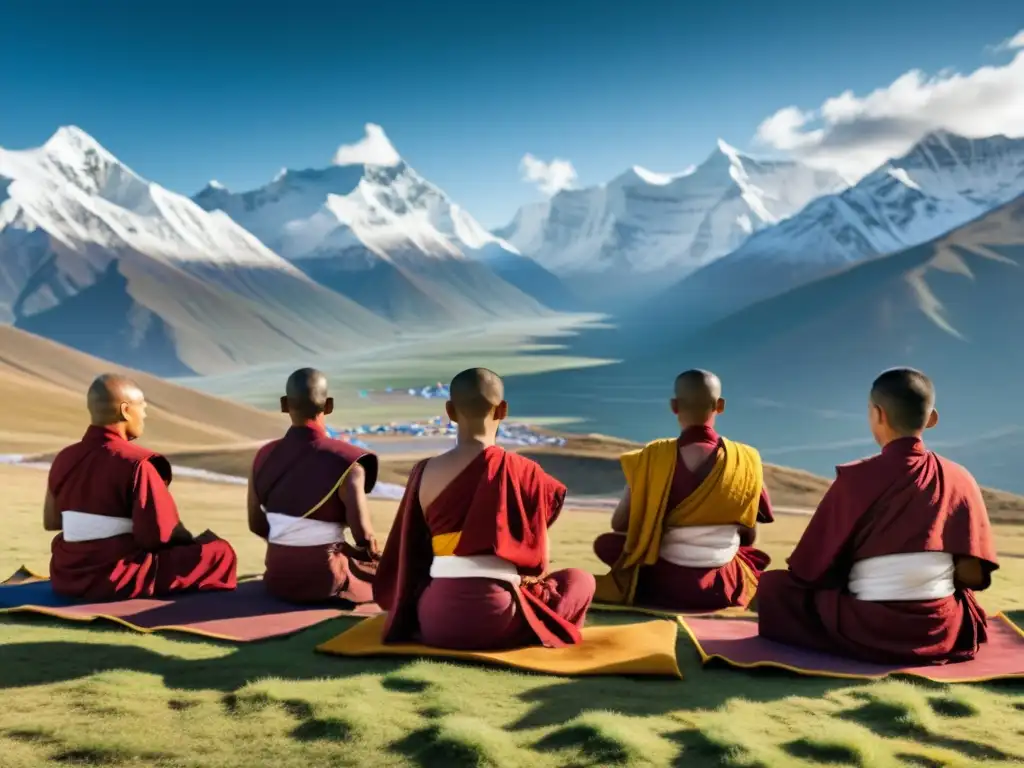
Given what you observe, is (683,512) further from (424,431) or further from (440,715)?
(424,431)

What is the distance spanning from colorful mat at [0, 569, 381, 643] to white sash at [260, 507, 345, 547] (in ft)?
1.37

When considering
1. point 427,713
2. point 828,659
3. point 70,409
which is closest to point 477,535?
point 427,713

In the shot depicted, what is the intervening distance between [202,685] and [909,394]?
3851mm

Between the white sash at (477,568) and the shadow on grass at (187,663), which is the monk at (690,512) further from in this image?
the shadow on grass at (187,663)

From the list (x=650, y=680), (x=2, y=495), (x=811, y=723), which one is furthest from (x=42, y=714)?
(x=2, y=495)

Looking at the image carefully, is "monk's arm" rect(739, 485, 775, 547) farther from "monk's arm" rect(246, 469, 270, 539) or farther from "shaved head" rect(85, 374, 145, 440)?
"shaved head" rect(85, 374, 145, 440)

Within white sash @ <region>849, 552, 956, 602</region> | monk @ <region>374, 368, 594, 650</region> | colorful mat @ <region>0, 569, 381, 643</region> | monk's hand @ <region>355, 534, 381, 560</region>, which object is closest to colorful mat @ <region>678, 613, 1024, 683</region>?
white sash @ <region>849, 552, 956, 602</region>

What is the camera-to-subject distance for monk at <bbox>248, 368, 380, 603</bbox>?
629 centimetres

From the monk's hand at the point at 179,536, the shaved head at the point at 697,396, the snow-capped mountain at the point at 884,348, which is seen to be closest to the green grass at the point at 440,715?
the monk's hand at the point at 179,536

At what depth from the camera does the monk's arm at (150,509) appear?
613 cm

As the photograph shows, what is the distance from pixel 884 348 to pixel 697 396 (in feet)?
359

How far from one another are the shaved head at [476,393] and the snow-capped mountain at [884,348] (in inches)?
3123

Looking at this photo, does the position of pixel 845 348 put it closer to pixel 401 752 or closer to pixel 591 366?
pixel 591 366

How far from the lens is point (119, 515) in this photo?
6.25m
